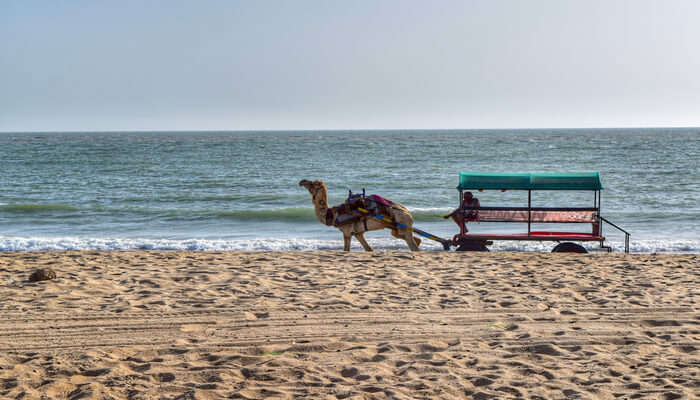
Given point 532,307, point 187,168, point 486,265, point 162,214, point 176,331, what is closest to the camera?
point 176,331

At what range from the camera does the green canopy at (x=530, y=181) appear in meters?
13.7

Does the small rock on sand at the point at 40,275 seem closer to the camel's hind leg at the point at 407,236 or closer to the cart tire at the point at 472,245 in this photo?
the camel's hind leg at the point at 407,236

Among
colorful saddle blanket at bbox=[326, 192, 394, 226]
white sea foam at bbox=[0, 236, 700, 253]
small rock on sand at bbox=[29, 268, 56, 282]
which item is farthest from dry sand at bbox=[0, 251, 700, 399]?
white sea foam at bbox=[0, 236, 700, 253]

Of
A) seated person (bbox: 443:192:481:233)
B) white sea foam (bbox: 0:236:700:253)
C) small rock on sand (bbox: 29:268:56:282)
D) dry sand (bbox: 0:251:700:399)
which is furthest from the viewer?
white sea foam (bbox: 0:236:700:253)

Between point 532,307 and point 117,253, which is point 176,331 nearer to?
point 532,307

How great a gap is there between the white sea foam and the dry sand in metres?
5.24

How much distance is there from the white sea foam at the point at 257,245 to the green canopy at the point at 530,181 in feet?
8.91

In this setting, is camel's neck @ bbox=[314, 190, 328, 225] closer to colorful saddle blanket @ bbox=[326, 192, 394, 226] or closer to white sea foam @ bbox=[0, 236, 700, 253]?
colorful saddle blanket @ bbox=[326, 192, 394, 226]

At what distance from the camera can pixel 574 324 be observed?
7.45 m

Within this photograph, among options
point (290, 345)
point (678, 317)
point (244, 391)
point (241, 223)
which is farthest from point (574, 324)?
point (241, 223)

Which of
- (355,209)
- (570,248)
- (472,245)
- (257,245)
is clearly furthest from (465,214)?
(257,245)

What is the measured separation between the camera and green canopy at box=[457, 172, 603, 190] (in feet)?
45.1

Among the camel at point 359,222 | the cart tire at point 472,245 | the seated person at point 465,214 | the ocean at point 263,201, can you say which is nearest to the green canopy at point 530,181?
the seated person at point 465,214

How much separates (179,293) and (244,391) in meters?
3.78
